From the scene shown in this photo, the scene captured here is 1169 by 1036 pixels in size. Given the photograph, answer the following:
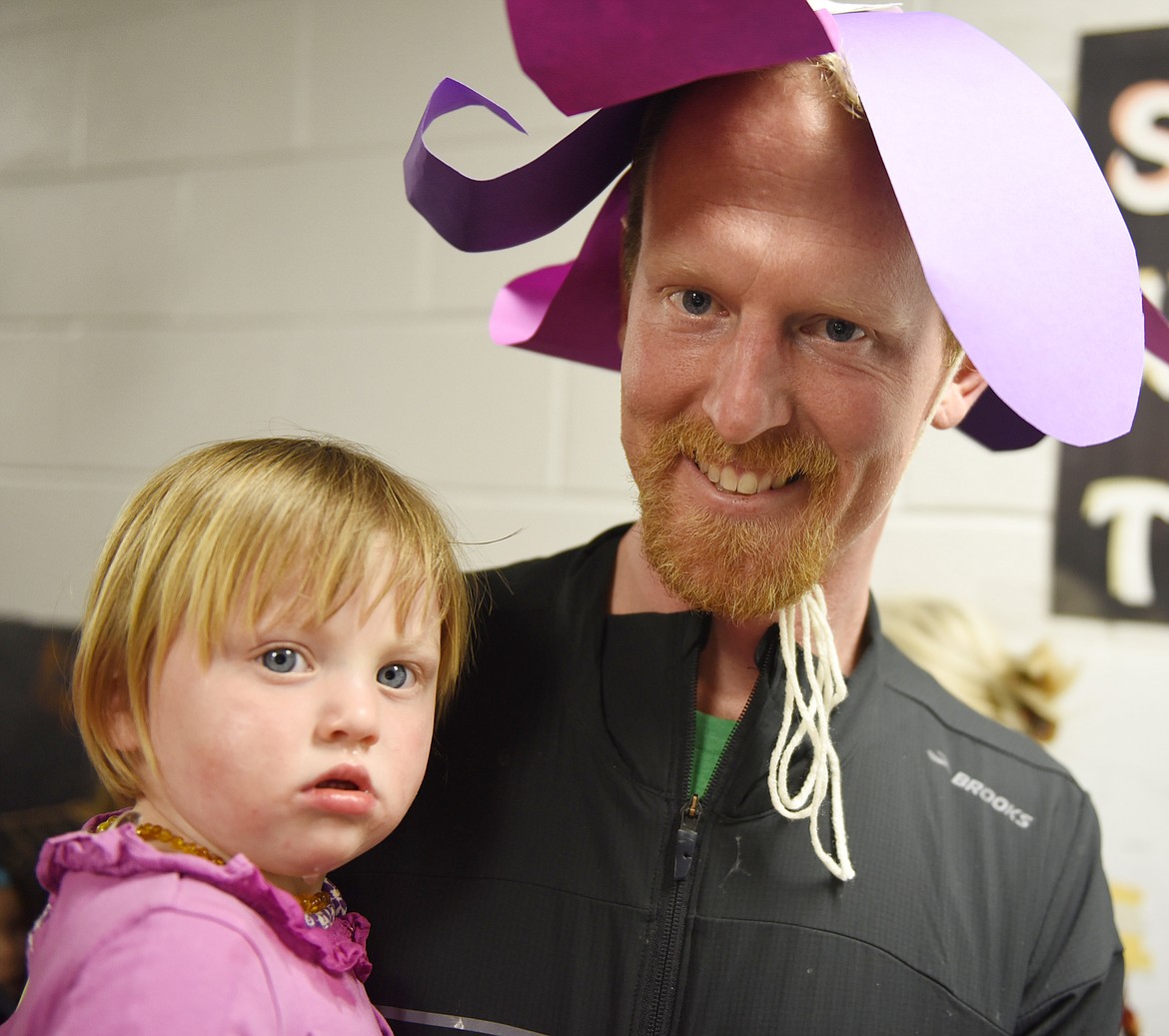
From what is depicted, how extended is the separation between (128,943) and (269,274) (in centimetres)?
138

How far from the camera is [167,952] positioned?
564mm

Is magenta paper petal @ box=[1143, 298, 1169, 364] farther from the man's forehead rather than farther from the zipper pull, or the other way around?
the zipper pull

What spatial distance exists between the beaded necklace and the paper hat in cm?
47

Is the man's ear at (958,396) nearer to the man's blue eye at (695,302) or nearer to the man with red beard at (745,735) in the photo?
the man with red beard at (745,735)

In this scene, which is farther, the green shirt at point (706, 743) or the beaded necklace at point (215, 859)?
the green shirt at point (706, 743)

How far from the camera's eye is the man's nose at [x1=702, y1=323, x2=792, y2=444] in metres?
0.73

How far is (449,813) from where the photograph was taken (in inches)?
32.4

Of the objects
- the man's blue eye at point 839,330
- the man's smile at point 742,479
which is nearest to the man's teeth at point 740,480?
the man's smile at point 742,479

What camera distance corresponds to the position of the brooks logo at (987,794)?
0.87 m

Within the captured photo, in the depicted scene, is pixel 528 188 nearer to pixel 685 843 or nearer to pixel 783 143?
pixel 783 143

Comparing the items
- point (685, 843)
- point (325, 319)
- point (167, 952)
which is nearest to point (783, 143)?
point (685, 843)

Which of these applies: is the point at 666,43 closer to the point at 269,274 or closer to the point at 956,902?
the point at 956,902

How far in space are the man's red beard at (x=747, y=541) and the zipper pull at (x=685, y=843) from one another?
136 mm

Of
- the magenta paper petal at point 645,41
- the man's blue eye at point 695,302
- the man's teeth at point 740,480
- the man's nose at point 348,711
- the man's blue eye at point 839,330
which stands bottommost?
the man's nose at point 348,711
